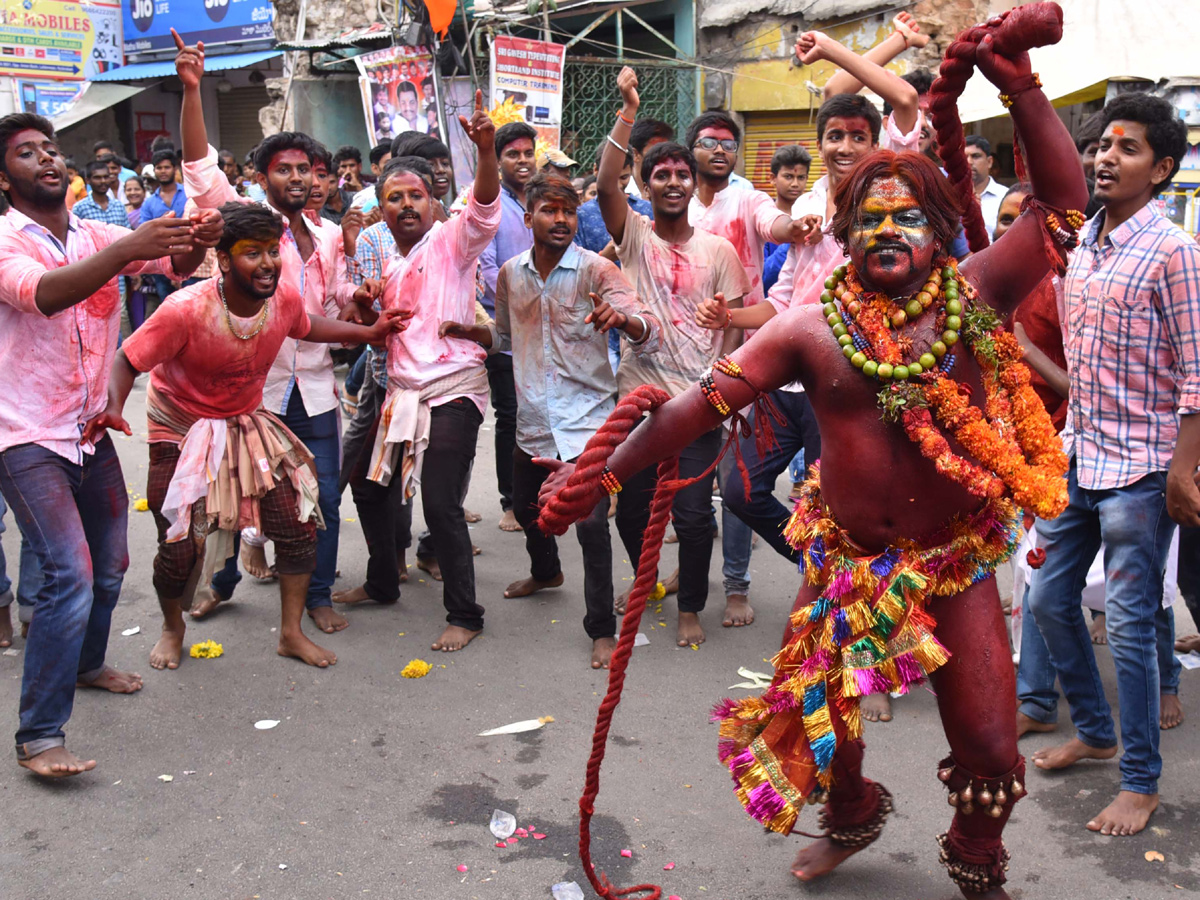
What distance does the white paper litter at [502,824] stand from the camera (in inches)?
145

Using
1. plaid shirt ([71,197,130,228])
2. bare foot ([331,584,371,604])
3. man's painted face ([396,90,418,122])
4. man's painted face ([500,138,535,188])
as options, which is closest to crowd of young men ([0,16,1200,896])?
bare foot ([331,584,371,604])

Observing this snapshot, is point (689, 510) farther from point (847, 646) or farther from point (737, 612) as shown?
point (847, 646)

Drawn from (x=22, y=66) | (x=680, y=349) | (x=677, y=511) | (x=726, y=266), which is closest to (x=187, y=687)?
(x=677, y=511)

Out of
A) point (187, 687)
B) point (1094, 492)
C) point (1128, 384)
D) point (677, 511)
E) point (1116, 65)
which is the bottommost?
point (187, 687)

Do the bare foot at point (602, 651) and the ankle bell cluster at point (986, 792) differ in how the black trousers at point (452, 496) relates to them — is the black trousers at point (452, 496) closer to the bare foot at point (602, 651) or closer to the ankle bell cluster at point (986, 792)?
the bare foot at point (602, 651)

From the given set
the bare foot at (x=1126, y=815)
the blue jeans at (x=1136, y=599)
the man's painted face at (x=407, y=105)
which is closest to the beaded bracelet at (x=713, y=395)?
the blue jeans at (x=1136, y=599)

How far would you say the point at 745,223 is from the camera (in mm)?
5805

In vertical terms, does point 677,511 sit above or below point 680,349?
below

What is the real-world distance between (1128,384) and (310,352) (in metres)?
3.53

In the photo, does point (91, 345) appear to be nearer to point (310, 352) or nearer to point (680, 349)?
point (310, 352)

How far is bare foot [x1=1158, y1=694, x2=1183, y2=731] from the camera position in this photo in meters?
4.38

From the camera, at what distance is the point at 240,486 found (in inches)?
191

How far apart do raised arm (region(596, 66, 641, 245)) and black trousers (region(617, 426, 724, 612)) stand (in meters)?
1.12

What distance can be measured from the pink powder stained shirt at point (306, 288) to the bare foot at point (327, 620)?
978mm
